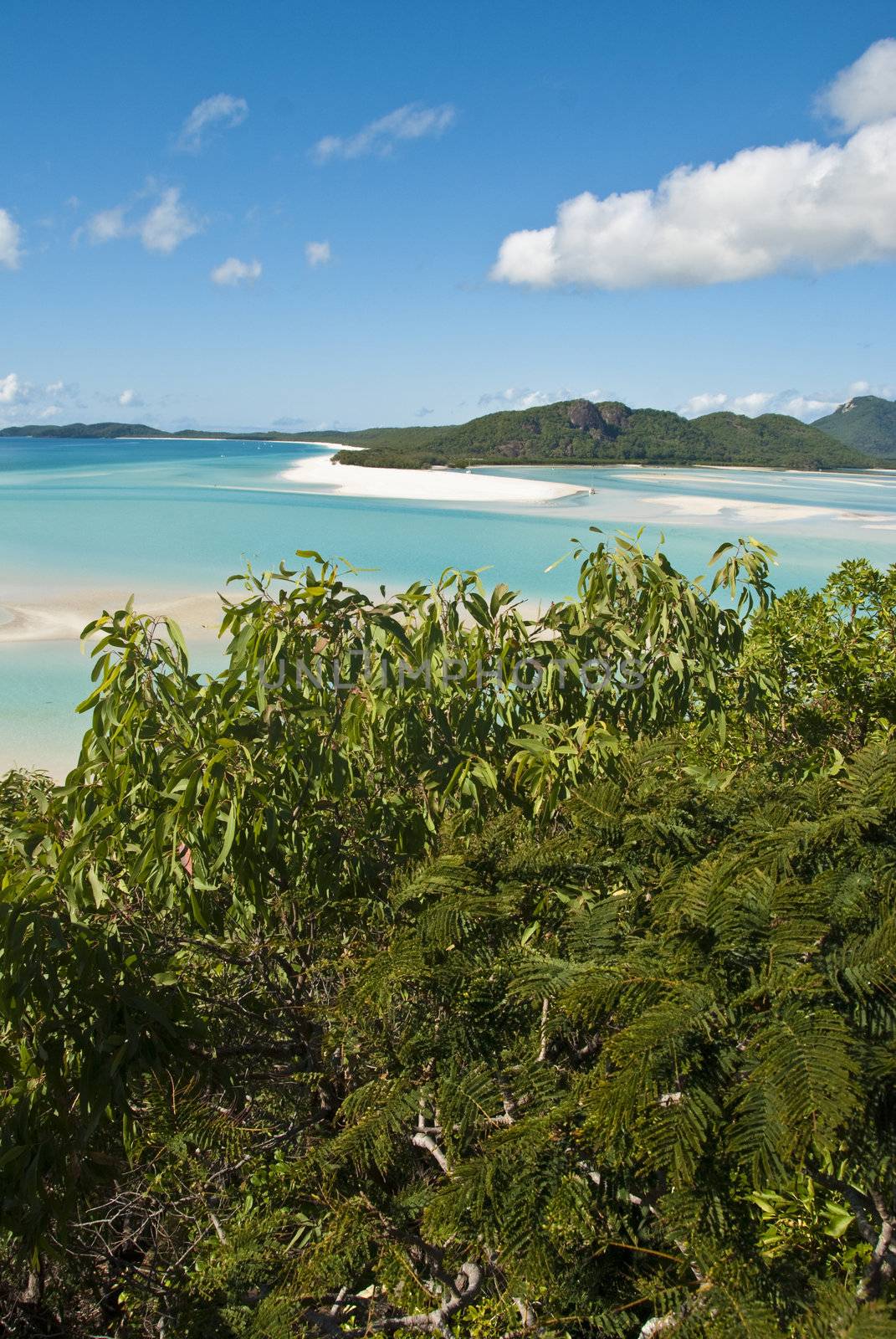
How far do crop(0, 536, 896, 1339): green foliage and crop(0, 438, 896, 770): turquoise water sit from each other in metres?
5.73

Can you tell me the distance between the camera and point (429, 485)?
3191 cm

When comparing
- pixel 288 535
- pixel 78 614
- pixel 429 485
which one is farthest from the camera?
pixel 429 485

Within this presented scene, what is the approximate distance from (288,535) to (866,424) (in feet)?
322

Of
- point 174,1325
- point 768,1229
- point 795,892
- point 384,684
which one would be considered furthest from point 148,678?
point 768,1229

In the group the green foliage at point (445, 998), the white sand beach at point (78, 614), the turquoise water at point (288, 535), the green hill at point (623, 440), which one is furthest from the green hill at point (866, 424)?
the green foliage at point (445, 998)

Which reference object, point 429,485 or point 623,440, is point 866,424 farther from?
point 429,485

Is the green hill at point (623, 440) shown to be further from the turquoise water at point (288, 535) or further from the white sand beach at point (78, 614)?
the white sand beach at point (78, 614)

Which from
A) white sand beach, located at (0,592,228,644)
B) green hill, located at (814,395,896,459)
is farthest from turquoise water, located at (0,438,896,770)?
green hill, located at (814,395,896,459)

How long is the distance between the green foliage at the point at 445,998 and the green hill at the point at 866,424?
96.9m

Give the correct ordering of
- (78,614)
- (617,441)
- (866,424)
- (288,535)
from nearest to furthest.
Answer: (78,614)
(288,535)
(617,441)
(866,424)

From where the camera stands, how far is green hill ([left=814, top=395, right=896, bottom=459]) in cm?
9375

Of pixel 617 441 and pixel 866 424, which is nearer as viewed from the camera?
pixel 617 441

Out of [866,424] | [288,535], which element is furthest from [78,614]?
[866,424]

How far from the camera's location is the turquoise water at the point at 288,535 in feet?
32.6
